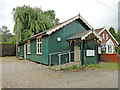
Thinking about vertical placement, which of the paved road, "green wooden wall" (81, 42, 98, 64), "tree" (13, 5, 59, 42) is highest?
"tree" (13, 5, 59, 42)

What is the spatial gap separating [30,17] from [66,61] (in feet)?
61.3

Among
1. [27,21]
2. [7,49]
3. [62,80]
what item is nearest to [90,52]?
[62,80]

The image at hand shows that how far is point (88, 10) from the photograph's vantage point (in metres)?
12.4

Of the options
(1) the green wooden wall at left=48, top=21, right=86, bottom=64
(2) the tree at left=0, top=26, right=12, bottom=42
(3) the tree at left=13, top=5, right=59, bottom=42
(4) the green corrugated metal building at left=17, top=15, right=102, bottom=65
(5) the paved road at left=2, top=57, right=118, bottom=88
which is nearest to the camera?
(5) the paved road at left=2, top=57, right=118, bottom=88

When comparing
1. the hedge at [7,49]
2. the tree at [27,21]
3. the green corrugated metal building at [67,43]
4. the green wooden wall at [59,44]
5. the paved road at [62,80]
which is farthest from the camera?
the tree at [27,21]

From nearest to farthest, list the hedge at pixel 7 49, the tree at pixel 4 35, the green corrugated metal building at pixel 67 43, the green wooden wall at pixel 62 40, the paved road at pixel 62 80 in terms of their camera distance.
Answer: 1. the paved road at pixel 62 80
2. the green corrugated metal building at pixel 67 43
3. the green wooden wall at pixel 62 40
4. the hedge at pixel 7 49
5. the tree at pixel 4 35

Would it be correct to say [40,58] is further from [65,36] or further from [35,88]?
[35,88]

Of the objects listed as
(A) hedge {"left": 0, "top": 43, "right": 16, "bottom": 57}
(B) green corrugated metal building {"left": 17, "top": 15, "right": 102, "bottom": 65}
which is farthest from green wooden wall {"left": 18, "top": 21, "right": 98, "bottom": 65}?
(A) hedge {"left": 0, "top": 43, "right": 16, "bottom": 57}

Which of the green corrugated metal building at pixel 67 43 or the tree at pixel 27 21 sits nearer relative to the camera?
the green corrugated metal building at pixel 67 43

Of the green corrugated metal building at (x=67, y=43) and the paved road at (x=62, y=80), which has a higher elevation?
the green corrugated metal building at (x=67, y=43)

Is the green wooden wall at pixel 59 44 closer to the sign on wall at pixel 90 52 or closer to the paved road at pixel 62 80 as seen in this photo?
the sign on wall at pixel 90 52

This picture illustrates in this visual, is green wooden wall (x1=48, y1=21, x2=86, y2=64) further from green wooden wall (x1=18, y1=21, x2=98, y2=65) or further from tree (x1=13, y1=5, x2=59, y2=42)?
tree (x1=13, y1=5, x2=59, y2=42)

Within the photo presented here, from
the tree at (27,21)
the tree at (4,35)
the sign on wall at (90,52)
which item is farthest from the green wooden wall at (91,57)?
the tree at (4,35)

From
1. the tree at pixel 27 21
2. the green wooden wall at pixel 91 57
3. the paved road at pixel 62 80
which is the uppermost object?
the tree at pixel 27 21
